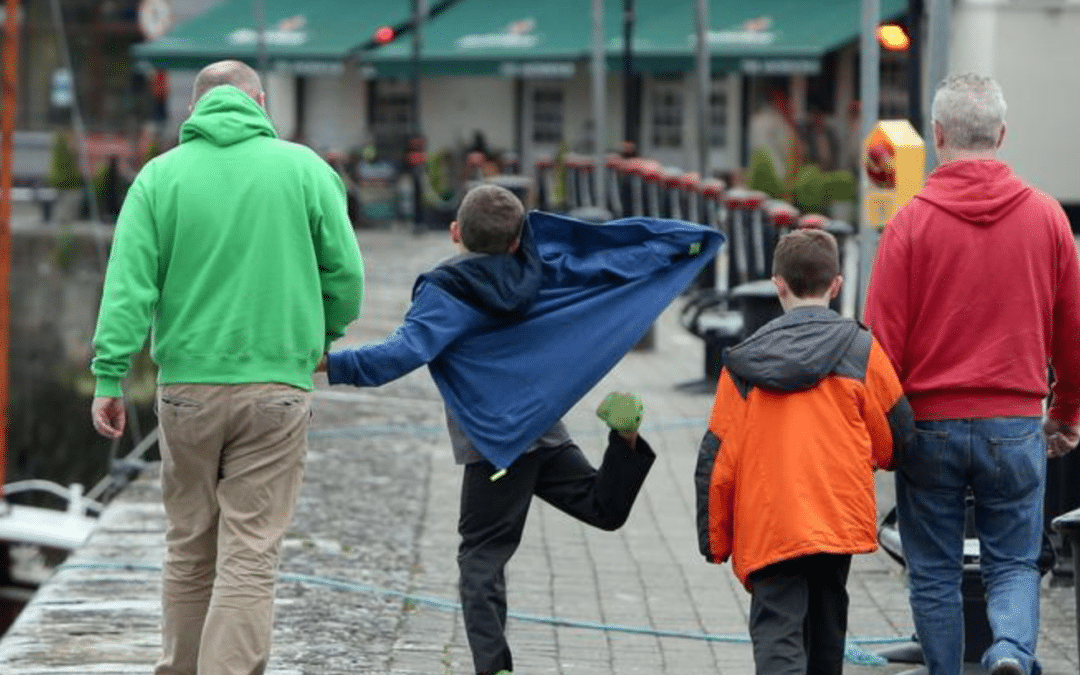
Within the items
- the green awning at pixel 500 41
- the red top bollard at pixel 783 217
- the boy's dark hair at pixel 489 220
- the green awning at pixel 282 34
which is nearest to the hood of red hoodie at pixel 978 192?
the boy's dark hair at pixel 489 220

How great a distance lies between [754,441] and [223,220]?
56.0 inches

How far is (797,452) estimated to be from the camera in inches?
250

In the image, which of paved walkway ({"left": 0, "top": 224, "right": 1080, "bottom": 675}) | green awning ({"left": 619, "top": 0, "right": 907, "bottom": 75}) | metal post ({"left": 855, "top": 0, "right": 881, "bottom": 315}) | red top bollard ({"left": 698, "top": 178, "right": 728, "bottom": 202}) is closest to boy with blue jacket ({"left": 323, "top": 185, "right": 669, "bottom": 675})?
paved walkway ({"left": 0, "top": 224, "right": 1080, "bottom": 675})

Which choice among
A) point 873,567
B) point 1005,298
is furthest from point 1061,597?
point 1005,298

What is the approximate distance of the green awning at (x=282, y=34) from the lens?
3731 cm

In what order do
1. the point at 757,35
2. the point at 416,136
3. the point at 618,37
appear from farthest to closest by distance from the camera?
the point at 618,37
the point at 757,35
the point at 416,136

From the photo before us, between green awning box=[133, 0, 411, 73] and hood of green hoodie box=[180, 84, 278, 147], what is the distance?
2965cm

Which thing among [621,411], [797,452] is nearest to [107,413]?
[621,411]

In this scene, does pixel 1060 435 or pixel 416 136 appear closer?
pixel 1060 435

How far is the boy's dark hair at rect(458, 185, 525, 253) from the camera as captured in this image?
6965 millimetres

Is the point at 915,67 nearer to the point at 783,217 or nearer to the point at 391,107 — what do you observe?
the point at 783,217

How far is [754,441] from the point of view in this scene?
6398 mm

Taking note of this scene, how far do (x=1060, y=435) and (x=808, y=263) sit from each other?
3.02 ft

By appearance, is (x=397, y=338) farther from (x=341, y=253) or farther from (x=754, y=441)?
(x=754, y=441)
